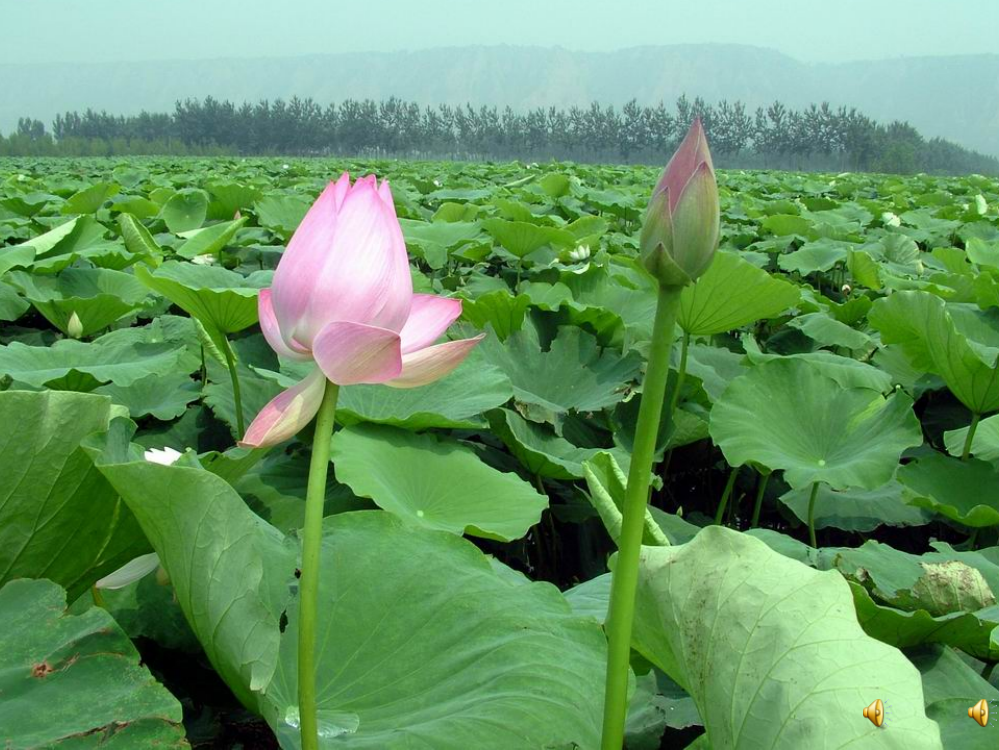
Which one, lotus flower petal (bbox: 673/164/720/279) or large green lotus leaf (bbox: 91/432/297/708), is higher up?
lotus flower petal (bbox: 673/164/720/279)

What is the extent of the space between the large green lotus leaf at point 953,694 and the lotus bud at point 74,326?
1.49 metres

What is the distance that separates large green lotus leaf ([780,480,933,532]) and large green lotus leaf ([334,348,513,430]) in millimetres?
449

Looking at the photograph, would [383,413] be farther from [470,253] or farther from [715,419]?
[470,253]

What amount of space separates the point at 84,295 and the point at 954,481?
5.37 ft

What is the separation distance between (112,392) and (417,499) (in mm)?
589

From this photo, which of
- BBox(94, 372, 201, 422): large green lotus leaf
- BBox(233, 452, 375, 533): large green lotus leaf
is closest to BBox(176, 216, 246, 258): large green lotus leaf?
BBox(94, 372, 201, 422): large green lotus leaf

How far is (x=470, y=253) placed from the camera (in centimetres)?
245

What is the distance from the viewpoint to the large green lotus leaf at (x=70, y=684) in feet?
1.27

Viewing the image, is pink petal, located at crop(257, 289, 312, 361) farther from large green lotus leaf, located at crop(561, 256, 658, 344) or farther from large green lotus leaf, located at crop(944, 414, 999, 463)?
large green lotus leaf, located at crop(561, 256, 658, 344)

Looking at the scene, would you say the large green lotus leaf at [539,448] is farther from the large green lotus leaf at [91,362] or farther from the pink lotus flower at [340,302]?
the pink lotus flower at [340,302]

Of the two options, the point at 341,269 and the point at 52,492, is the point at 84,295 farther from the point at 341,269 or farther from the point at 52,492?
the point at 341,269

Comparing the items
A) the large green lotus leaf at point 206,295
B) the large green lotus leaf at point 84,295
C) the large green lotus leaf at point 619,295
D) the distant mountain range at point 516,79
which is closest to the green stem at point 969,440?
the large green lotus leaf at point 619,295

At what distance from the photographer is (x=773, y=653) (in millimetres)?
389

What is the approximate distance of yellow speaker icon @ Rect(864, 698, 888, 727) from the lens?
354 mm
